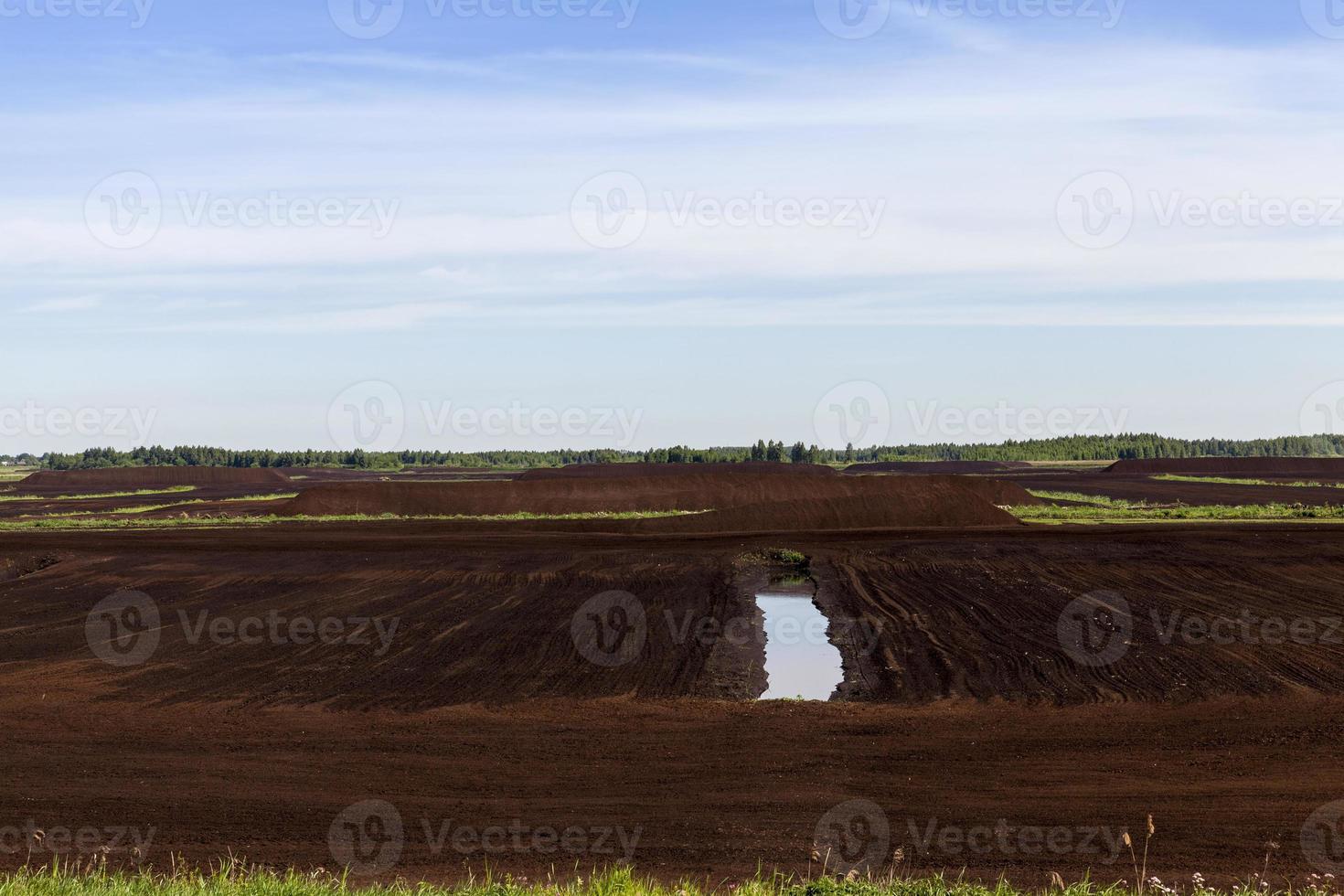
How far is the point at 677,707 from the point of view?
60.7 feet

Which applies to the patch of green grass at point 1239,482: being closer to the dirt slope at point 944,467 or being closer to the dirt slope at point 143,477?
the dirt slope at point 944,467

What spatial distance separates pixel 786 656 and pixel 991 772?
9.55m

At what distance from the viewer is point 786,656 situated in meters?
24.1

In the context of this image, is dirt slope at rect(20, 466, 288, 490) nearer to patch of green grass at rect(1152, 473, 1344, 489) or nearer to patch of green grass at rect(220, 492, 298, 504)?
patch of green grass at rect(220, 492, 298, 504)

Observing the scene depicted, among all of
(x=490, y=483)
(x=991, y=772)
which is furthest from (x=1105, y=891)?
(x=490, y=483)

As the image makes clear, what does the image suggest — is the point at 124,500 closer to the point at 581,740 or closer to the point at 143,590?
the point at 143,590
